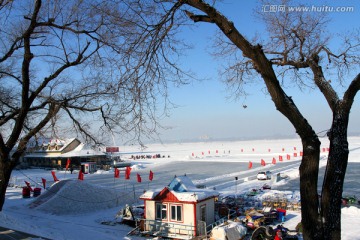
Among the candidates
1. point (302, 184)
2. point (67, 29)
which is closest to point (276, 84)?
point (302, 184)

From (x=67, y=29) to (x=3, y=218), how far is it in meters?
10.6

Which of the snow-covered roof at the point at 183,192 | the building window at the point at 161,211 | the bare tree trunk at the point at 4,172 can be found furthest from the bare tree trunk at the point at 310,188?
the building window at the point at 161,211

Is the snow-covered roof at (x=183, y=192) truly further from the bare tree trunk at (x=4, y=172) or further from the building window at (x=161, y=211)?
the bare tree trunk at (x=4, y=172)

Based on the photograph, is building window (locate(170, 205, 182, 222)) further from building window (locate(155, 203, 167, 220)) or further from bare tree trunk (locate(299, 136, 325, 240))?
bare tree trunk (locate(299, 136, 325, 240))

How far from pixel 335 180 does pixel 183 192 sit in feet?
47.4

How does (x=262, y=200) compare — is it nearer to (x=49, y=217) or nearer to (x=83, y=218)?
(x=83, y=218)

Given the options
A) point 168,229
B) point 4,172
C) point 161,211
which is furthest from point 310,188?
point 161,211

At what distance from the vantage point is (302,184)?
5.18 meters

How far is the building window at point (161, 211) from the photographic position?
63.0ft

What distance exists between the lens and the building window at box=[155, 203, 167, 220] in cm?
1919

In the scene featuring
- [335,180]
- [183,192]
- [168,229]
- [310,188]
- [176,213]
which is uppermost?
→ [335,180]

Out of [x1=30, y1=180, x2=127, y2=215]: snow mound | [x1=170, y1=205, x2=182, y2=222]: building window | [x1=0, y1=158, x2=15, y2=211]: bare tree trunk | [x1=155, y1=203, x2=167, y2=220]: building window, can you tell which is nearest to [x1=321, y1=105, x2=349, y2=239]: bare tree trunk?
[x1=0, y1=158, x2=15, y2=211]: bare tree trunk

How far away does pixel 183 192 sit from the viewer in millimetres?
19172

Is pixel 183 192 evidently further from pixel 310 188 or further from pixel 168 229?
pixel 310 188
